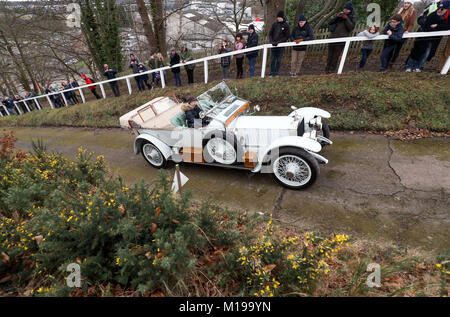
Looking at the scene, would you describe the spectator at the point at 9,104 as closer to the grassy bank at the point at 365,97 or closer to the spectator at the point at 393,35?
the grassy bank at the point at 365,97

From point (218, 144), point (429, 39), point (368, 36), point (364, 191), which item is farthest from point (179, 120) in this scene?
point (429, 39)

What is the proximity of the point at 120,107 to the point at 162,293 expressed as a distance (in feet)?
30.0

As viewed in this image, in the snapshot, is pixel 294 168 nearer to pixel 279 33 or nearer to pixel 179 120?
pixel 179 120

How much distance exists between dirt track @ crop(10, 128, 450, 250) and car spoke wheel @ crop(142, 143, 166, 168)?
30 cm

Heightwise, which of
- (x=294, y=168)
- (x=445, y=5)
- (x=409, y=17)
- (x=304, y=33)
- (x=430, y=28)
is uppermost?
(x=445, y=5)

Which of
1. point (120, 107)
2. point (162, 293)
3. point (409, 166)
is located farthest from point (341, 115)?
point (120, 107)

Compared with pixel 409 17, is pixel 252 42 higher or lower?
lower

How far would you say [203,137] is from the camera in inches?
174

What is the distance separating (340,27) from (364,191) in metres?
5.34

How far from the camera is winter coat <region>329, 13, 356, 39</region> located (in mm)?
6395

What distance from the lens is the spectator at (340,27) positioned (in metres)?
6.32

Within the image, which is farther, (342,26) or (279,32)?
(279,32)

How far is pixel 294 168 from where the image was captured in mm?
3846

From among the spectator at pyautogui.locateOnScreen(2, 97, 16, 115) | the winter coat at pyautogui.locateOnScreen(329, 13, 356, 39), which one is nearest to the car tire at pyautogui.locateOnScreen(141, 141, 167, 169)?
the winter coat at pyautogui.locateOnScreen(329, 13, 356, 39)
